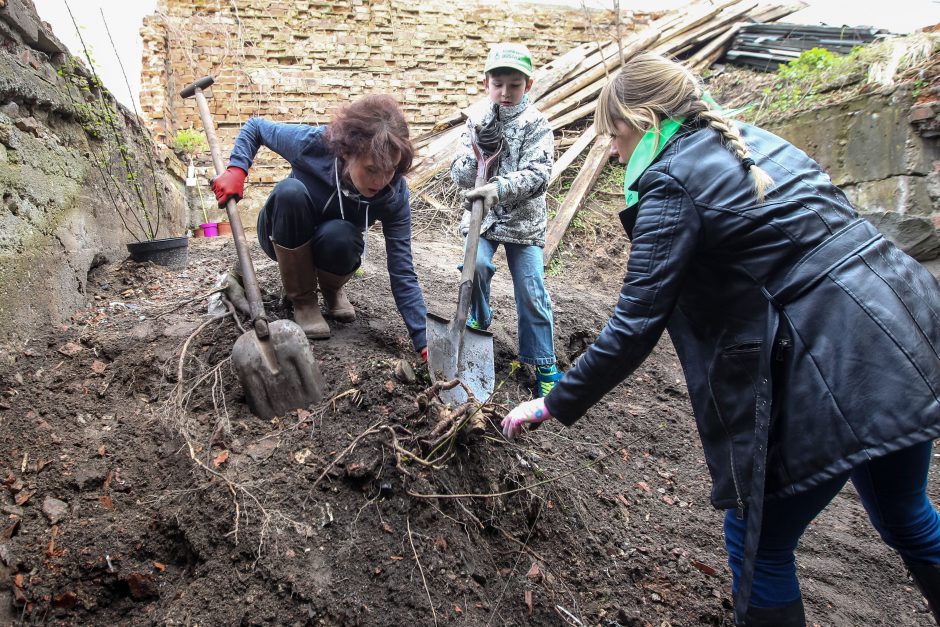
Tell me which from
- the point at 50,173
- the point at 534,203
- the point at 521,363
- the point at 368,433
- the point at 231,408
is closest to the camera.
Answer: the point at 368,433

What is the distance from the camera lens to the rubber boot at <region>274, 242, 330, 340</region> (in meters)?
2.74

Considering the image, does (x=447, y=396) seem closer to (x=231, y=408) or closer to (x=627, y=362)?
(x=231, y=408)

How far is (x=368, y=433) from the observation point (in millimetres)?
2057

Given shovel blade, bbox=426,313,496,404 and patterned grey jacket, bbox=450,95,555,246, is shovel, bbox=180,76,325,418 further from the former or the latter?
patterned grey jacket, bbox=450,95,555,246

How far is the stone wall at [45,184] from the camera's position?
249 centimetres

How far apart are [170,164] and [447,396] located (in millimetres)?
4266

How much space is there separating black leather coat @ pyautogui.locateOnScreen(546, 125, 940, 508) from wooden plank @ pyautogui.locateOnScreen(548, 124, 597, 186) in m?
4.98

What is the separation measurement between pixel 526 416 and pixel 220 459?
1139 mm

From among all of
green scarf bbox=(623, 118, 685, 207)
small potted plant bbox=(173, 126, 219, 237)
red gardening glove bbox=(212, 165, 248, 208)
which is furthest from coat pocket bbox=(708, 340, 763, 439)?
small potted plant bbox=(173, 126, 219, 237)

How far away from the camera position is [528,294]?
299cm

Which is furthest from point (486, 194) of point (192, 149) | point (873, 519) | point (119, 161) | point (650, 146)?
point (192, 149)

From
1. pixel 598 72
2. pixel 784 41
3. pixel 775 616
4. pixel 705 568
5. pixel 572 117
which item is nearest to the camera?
pixel 775 616

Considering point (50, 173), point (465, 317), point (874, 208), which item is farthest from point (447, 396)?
point (874, 208)

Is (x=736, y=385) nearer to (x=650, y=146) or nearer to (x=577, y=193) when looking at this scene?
(x=650, y=146)
